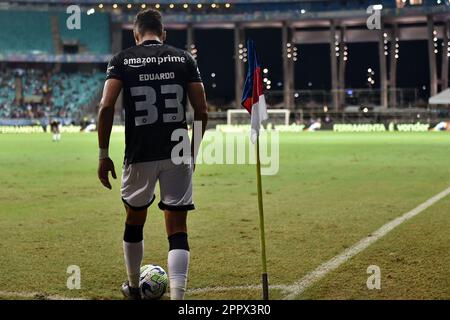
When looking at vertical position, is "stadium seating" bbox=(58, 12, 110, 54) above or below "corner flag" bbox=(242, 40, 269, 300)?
above

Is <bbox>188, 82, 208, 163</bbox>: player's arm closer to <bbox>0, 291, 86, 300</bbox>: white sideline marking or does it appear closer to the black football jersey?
the black football jersey

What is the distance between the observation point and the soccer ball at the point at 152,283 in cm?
613

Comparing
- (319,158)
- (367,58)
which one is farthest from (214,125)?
(319,158)

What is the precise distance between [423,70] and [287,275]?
92.7 metres

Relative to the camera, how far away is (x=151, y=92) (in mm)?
5652

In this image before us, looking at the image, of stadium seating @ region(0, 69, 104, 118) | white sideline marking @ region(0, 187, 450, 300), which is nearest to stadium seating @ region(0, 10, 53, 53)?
stadium seating @ region(0, 69, 104, 118)

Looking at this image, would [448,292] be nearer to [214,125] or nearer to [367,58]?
[214,125]

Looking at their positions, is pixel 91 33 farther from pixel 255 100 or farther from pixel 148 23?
pixel 148 23

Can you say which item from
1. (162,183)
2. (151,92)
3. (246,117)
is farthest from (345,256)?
(246,117)

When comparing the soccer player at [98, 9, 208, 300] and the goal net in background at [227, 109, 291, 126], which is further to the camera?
the goal net in background at [227, 109, 291, 126]

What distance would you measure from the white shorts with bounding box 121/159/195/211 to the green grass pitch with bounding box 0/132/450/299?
95 cm

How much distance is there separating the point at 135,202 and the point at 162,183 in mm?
284

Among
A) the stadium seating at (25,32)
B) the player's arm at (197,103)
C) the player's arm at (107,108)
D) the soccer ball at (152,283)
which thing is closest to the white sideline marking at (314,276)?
the soccer ball at (152,283)

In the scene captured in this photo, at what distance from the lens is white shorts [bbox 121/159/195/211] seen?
570 cm
